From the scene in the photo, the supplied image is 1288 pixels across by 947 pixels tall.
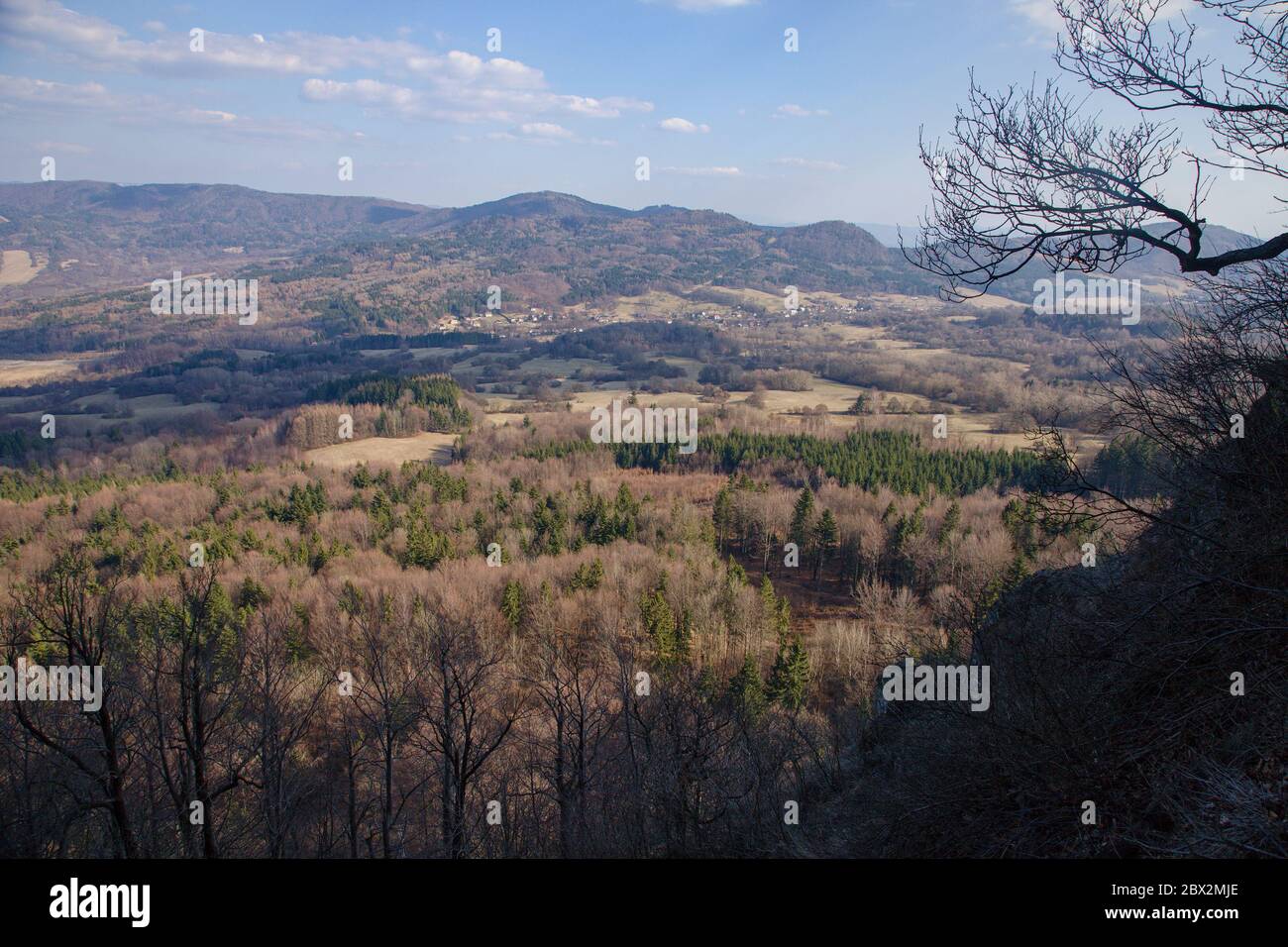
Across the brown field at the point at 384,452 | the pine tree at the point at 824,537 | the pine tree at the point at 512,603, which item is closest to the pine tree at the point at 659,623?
the pine tree at the point at 512,603

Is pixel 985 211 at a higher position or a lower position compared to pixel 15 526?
higher

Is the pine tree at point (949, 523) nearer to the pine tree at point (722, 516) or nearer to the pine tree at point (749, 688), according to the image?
the pine tree at point (722, 516)

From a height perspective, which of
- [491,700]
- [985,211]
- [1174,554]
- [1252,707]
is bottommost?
[491,700]

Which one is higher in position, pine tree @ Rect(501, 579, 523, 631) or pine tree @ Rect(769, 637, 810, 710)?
pine tree @ Rect(501, 579, 523, 631)

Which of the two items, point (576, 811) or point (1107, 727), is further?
point (576, 811)

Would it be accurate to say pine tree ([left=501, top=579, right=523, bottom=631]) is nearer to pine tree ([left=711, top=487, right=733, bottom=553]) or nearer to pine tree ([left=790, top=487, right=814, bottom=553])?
pine tree ([left=711, top=487, right=733, bottom=553])

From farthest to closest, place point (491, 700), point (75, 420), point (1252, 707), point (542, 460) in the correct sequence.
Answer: point (75, 420), point (542, 460), point (491, 700), point (1252, 707)

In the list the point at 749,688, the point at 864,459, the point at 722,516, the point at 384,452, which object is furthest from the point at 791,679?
the point at 384,452

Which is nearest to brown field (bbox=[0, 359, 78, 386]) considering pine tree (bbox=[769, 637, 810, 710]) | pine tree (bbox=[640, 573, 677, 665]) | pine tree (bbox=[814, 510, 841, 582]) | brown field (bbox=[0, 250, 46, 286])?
brown field (bbox=[0, 250, 46, 286])
